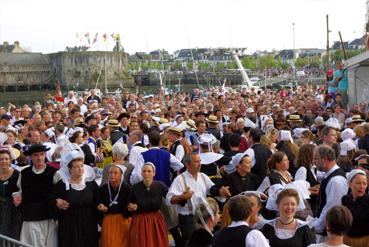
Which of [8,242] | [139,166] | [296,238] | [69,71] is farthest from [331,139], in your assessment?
[69,71]

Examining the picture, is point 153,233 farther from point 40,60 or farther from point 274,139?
point 40,60

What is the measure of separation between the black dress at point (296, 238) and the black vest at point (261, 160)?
3123 mm

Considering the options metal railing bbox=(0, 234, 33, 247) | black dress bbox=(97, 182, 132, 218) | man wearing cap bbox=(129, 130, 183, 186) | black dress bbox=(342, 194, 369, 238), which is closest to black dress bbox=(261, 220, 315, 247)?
black dress bbox=(342, 194, 369, 238)

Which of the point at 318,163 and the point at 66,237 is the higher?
the point at 318,163

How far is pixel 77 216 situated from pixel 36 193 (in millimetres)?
665

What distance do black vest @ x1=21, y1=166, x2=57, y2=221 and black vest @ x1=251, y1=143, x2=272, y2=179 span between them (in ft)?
10.3

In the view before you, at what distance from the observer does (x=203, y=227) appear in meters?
6.90

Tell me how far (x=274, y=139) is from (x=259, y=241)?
533 centimetres

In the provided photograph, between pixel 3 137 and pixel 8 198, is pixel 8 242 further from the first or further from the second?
pixel 3 137

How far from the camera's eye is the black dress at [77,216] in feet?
27.2

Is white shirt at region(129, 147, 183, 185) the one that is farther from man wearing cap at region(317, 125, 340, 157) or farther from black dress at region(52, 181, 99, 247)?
man wearing cap at region(317, 125, 340, 157)

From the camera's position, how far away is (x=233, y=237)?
19.3 feet

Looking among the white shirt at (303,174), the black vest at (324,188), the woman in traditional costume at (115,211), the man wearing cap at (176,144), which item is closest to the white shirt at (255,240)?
the black vest at (324,188)

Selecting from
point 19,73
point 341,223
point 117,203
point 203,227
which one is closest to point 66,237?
point 117,203
